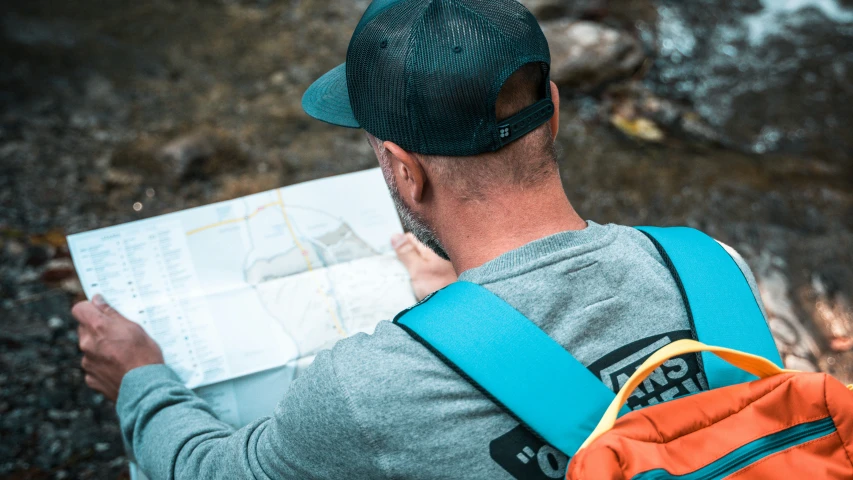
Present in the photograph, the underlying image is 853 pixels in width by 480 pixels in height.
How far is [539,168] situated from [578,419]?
44 centimetres

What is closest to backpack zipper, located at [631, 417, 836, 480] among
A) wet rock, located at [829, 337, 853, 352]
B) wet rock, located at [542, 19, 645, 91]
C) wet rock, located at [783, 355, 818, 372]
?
wet rock, located at [783, 355, 818, 372]

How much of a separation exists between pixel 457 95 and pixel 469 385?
48 centimetres

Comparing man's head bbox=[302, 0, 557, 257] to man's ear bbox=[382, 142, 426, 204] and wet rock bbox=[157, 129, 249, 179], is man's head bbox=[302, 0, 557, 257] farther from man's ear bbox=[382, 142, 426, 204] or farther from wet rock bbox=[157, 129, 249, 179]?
wet rock bbox=[157, 129, 249, 179]

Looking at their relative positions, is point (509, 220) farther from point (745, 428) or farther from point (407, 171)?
point (745, 428)

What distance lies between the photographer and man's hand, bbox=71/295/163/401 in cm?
145

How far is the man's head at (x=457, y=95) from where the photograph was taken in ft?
3.46

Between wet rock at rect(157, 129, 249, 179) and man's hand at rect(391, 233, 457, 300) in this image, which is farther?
wet rock at rect(157, 129, 249, 179)

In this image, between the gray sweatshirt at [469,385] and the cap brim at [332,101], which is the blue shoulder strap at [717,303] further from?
the cap brim at [332,101]

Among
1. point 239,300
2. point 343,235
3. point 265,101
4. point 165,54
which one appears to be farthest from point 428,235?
point 165,54

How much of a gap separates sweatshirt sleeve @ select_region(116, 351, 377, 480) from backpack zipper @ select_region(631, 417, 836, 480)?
1.53 ft

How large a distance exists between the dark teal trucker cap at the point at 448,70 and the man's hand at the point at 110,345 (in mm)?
801

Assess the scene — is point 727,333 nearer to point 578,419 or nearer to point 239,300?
point 578,419

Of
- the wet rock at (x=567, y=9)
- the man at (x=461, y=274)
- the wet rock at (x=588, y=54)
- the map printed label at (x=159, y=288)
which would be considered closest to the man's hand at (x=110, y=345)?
the map printed label at (x=159, y=288)

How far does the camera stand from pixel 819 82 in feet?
11.7
